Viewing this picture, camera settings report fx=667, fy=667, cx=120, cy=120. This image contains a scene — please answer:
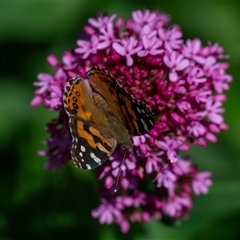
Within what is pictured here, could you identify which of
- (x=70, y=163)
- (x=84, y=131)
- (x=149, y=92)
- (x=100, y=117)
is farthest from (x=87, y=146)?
A: (x=70, y=163)

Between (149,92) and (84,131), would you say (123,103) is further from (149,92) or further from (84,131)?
(149,92)

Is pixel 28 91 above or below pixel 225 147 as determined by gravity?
above

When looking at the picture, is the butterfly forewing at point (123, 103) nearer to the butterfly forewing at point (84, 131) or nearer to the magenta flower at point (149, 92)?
the butterfly forewing at point (84, 131)

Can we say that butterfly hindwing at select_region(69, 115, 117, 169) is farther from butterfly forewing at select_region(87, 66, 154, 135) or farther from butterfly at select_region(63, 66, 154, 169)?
butterfly forewing at select_region(87, 66, 154, 135)

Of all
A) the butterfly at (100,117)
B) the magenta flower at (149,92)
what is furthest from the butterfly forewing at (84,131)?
the magenta flower at (149,92)

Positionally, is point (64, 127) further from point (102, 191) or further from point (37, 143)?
point (37, 143)

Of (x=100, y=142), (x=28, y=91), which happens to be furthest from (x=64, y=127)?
(x=28, y=91)

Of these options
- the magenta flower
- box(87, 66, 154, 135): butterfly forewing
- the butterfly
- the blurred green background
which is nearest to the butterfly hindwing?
the butterfly

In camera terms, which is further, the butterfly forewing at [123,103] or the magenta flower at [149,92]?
the magenta flower at [149,92]
